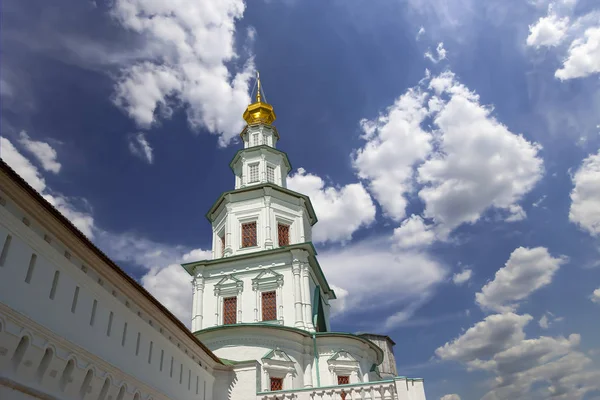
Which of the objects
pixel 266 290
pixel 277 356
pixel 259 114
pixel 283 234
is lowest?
pixel 277 356

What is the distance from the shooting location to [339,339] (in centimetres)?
2550

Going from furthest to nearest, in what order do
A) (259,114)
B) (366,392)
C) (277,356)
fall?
(259,114) < (277,356) < (366,392)

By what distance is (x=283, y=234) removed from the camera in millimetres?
32125

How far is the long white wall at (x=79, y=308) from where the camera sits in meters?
10.2

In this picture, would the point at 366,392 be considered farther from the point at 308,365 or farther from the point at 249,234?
the point at 249,234

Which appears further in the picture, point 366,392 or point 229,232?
point 229,232

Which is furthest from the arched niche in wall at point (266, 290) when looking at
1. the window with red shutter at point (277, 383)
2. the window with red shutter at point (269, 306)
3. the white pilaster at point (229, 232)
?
the window with red shutter at point (277, 383)

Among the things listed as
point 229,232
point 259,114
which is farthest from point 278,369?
point 259,114

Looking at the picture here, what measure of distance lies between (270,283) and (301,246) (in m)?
2.98

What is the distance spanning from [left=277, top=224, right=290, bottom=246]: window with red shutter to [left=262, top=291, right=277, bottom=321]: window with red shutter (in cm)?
415

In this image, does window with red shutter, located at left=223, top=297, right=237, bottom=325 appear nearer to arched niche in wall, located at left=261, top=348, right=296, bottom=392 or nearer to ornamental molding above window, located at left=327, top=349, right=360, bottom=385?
arched niche in wall, located at left=261, top=348, right=296, bottom=392

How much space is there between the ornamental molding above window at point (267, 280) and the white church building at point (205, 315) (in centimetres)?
7

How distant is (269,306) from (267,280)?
62.3 inches

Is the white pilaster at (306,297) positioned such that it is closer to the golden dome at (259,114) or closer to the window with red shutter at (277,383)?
the window with red shutter at (277,383)
